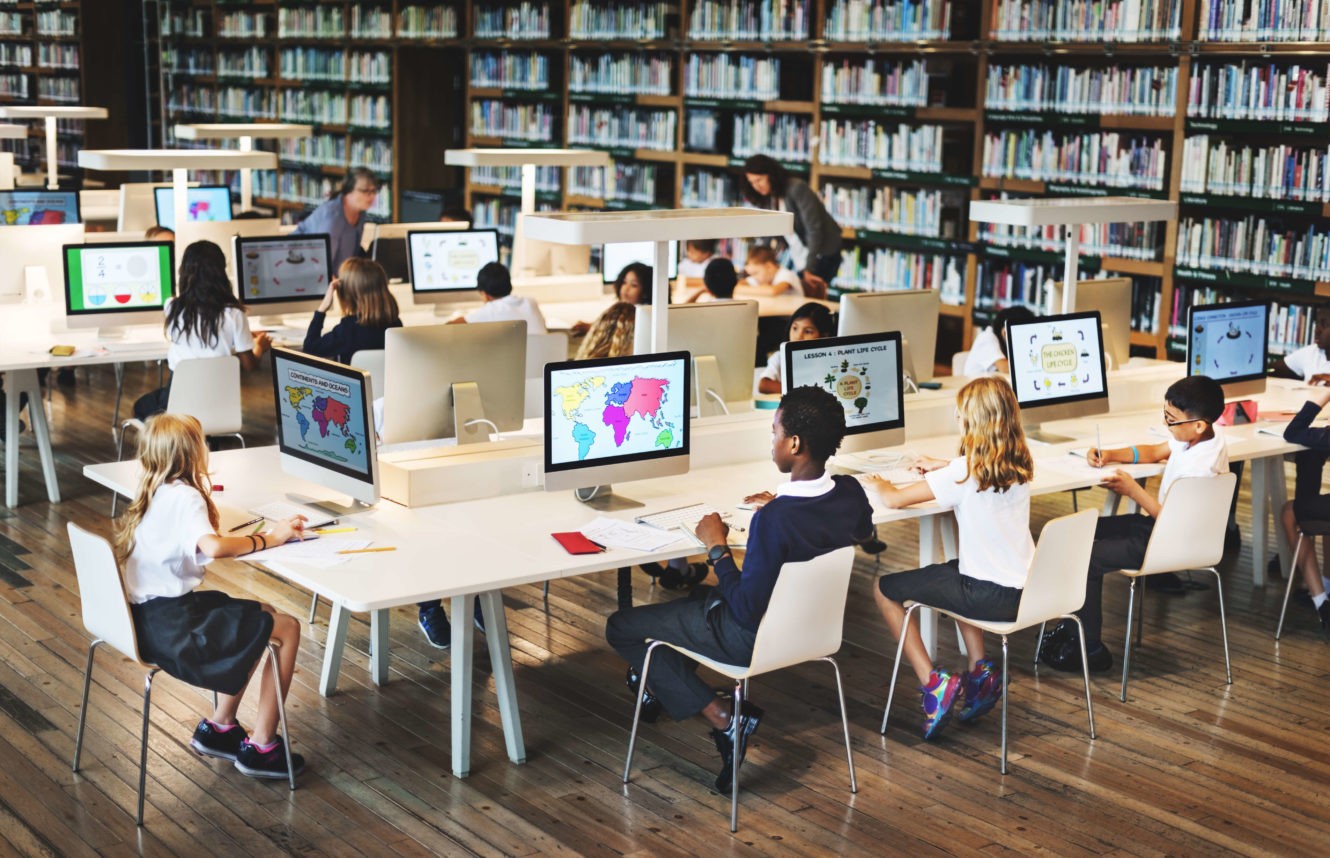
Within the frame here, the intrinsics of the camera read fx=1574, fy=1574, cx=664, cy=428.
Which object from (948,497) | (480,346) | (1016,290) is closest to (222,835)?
(480,346)

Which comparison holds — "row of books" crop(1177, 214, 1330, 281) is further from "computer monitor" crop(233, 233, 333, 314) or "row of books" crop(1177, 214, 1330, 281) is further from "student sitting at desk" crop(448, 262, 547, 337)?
"computer monitor" crop(233, 233, 333, 314)

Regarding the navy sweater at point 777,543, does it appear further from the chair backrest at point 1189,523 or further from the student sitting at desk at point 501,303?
the student sitting at desk at point 501,303

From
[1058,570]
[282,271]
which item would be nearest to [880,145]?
[282,271]

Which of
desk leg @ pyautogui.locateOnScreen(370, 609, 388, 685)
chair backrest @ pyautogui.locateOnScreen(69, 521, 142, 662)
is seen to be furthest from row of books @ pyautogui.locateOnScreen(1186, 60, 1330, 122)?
chair backrest @ pyautogui.locateOnScreen(69, 521, 142, 662)

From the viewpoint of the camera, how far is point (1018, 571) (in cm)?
410

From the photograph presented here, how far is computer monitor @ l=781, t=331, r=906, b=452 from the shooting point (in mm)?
4641

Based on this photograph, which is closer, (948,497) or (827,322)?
(948,497)

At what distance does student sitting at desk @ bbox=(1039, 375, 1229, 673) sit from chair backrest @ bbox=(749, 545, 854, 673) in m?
1.06

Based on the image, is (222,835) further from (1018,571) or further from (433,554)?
(1018,571)

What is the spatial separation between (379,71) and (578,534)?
9.54 metres

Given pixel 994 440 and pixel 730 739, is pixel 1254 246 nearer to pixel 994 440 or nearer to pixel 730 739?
pixel 994 440

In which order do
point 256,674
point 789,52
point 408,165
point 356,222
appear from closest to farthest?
point 256,674
point 356,222
point 789,52
point 408,165

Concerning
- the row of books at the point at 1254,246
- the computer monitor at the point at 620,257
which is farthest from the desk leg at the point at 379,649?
the row of books at the point at 1254,246

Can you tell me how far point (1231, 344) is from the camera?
5812mm
